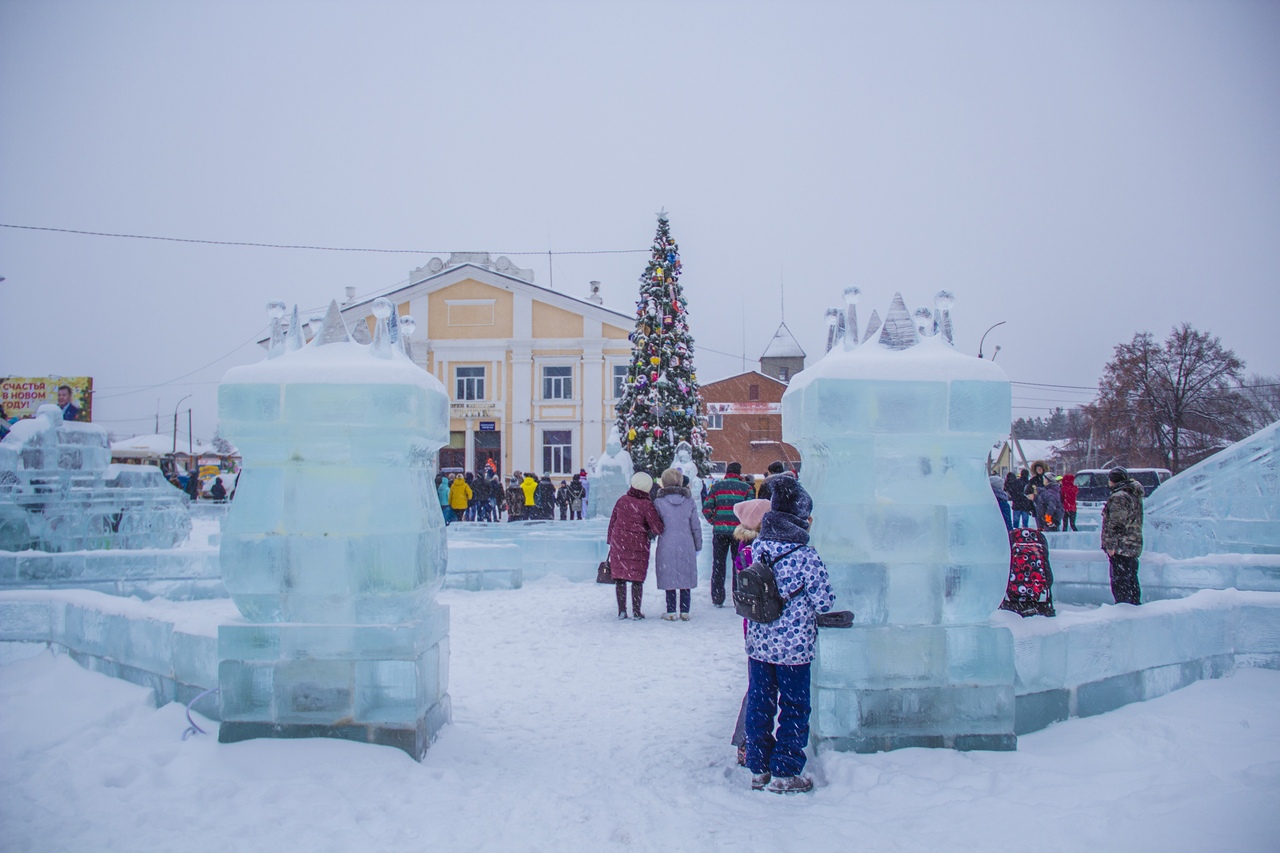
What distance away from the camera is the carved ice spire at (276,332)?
4414mm

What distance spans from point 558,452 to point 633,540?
993 inches

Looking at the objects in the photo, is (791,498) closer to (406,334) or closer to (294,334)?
(406,334)

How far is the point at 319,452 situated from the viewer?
4.22 metres

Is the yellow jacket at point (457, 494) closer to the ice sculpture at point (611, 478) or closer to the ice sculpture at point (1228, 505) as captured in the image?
the ice sculpture at point (611, 478)

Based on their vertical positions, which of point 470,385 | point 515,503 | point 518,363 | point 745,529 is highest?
point 518,363

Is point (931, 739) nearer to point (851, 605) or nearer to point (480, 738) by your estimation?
point (851, 605)

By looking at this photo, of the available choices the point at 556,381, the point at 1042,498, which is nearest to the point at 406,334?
the point at 1042,498

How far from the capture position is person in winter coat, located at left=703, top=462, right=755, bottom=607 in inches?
356

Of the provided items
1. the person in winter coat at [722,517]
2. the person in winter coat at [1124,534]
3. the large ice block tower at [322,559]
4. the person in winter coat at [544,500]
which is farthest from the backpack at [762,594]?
the person in winter coat at [544,500]

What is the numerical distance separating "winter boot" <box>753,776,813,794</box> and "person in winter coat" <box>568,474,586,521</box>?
18.9 meters

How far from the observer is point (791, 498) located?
159 inches

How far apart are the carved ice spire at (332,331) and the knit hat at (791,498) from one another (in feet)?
7.88

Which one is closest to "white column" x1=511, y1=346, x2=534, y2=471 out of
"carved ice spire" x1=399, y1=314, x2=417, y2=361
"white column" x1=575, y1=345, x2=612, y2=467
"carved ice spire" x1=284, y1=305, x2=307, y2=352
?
"white column" x1=575, y1=345, x2=612, y2=467

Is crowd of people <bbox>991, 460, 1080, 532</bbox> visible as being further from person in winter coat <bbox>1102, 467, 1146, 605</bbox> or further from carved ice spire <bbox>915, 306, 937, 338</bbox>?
carved ice spire <bbox>915, 306, 937, 338</bbox>
